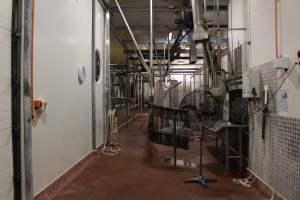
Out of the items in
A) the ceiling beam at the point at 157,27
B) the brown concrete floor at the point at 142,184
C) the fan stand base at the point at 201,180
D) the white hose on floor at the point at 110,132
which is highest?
the ceiling beam at the point at 157,27

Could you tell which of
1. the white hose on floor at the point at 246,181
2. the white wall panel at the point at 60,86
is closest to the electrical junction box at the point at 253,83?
A: the white hose on floor at the point at 246,181

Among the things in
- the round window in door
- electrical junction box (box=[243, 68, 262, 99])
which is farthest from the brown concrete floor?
the round window in door

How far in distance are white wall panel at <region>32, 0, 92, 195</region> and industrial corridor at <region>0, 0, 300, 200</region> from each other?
1cm

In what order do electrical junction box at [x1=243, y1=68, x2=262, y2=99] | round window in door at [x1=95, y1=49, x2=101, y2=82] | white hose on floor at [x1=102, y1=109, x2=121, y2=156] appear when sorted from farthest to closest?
white hose on floor at [x1=102, y1=109, x2=121, y2=156] → round window in door at [x1=95, y1=49, x2=101, y2=82] → electrical junction box at [x1=243, y1=68, x2=262, y2=99]

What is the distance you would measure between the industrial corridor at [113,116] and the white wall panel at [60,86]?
0.01 m

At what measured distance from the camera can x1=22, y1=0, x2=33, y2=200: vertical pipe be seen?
2117 mm

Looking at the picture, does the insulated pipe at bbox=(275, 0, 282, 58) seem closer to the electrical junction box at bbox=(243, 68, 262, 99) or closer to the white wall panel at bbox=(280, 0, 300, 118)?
the white wall panel at bbox=(280, 0, 300, 118)

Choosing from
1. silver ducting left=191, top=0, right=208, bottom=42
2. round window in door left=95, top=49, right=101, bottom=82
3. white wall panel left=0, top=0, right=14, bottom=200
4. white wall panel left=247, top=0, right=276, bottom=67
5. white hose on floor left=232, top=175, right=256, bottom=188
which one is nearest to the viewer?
white wall panel left=0, top=0, right=14, bottom=200

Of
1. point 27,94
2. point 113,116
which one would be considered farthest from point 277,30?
point 113,116

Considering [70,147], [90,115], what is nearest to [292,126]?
[70,147]

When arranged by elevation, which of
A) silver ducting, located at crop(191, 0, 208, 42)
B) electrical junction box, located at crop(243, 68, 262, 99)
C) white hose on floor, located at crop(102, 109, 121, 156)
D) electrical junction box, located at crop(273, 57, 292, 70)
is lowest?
white hose on floor, located at crop(102, 109, 121, 156)

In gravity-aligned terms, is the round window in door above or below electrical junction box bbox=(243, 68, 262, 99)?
above

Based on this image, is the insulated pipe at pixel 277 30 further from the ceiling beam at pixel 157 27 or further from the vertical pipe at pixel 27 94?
the ceiling beam at pixel 157 27

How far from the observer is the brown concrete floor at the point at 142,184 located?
2.73 meters
